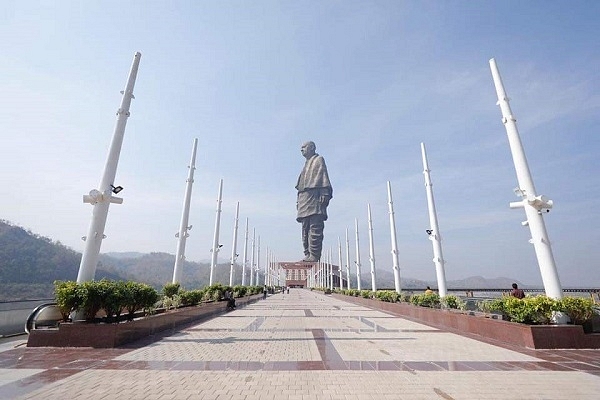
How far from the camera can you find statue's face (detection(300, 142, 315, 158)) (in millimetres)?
133750

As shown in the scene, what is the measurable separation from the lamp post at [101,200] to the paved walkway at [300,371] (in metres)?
2.41

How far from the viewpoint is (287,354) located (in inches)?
303

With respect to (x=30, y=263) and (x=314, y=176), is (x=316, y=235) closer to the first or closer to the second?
(x=314, y=176)

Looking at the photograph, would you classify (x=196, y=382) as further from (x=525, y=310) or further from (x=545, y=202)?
(x=545, y=202)

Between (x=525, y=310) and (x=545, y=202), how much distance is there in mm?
3688

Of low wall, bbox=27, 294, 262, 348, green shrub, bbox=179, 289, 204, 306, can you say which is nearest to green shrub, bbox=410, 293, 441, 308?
green shrub, bbox=179, 289, 204, 306

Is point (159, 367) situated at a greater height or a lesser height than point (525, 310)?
lesser

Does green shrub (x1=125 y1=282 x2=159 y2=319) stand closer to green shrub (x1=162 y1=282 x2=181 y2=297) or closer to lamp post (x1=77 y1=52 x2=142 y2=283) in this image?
lamp post (x1=77 y1=52 x2=142 y2=283)

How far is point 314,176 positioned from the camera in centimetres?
12594

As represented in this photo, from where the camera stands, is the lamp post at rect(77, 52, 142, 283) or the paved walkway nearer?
the paved walkway

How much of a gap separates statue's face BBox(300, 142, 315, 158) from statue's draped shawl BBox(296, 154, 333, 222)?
17.2 ft

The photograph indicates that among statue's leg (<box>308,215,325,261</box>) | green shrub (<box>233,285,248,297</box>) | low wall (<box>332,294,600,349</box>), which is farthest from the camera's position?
statue's leg (<box>308,215,325,261</box>)

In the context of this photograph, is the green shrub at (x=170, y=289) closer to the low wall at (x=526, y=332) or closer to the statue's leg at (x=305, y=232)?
the low wall at (x=526, y=332)

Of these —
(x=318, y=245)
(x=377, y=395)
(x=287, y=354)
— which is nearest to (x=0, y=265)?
(x=287, y=354)
